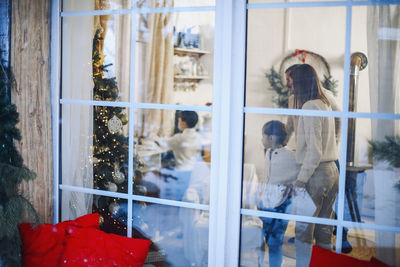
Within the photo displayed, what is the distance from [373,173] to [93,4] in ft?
6.64

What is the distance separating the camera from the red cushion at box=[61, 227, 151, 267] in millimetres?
2302

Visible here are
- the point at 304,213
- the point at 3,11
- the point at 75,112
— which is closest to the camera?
the point at 304,213

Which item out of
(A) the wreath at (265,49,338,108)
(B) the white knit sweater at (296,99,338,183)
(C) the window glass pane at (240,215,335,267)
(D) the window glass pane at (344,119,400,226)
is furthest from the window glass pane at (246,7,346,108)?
(C) the window glass pane at (240,215,335,267)

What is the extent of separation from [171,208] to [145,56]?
988 millimetres

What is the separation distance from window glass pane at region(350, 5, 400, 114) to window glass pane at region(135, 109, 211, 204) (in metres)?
0.91

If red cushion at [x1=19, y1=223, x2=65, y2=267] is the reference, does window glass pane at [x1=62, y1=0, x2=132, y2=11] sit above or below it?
above

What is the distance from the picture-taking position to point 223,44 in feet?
7.50

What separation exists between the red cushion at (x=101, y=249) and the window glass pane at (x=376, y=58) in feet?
4.92

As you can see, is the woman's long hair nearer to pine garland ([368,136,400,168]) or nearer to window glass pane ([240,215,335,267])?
pine garland ([368,136,400,168])

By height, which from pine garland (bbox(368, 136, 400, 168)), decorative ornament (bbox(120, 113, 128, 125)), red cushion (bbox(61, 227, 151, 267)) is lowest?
red cushion (bbox(61, 227, 151, 267))

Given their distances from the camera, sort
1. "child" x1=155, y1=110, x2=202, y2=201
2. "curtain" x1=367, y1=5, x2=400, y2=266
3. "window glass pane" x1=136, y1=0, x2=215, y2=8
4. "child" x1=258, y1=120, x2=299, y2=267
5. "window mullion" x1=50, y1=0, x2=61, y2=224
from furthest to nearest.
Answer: "window mullion" x1=50, y1=0, x2=61, y2=224 → "child" x1=155, y1=110, x2=202, y2=201 → "window glass pane" x1=136, y1=0, x2=215, y2=8 → "child" x1=258, y1=120, x2=299, y2=267 → "curtain" x1=367, y1=5, x2=400, y2=266

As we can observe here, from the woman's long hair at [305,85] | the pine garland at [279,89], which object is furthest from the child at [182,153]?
the woman's long hair at [305,85]

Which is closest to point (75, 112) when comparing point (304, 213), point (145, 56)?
point (145, 56)

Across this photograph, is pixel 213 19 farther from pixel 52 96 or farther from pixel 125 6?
pixel 52 96
